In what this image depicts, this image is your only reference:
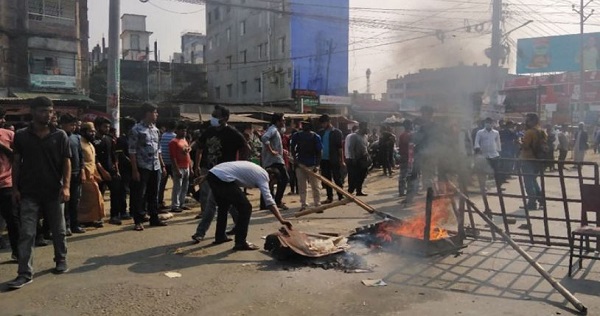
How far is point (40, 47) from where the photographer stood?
2642 cm

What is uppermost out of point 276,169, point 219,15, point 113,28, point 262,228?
point 219,15

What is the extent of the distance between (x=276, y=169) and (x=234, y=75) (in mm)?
38838

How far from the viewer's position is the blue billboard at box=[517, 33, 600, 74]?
33031 mm

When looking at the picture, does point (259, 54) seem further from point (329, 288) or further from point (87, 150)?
point (329, 288)

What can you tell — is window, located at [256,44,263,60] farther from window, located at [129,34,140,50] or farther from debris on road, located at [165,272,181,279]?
debris on road, located at [165,272,181,279]

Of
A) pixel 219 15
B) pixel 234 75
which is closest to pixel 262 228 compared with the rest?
pixel 234 75

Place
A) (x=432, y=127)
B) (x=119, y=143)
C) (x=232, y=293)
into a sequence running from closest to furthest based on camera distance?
(x=232, y=293), (x=119, y=143), (x=432, y=127)

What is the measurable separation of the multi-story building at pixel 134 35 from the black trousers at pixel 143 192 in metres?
43.6

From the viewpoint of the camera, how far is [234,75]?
151ft

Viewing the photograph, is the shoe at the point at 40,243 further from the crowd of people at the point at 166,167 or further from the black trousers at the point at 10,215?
the black trousers at the point at 10,215

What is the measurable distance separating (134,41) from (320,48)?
71.0 ft

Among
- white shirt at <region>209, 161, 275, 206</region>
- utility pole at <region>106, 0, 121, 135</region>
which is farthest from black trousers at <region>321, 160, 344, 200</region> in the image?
utility pole at <region>106, 0, 121, 135</region>

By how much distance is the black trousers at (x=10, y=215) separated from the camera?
5.46 metres

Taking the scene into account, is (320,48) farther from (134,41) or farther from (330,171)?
(330,171)
